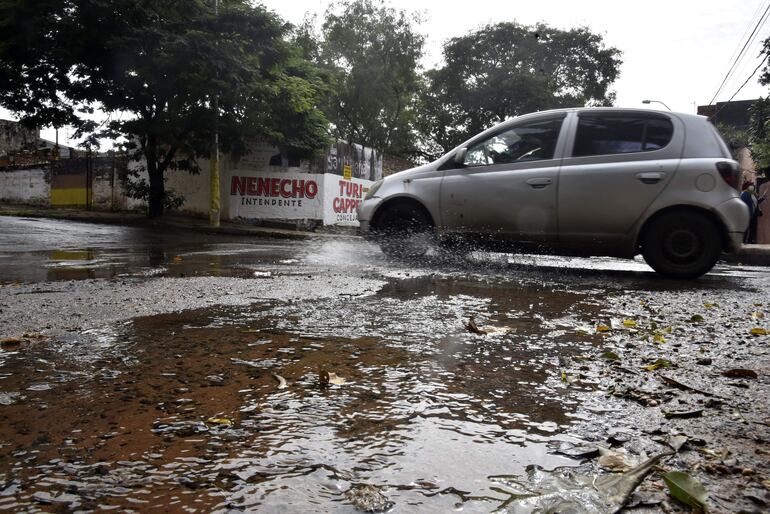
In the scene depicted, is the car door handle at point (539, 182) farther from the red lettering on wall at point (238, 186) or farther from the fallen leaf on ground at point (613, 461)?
the red lettering on wall at point (238, 186)

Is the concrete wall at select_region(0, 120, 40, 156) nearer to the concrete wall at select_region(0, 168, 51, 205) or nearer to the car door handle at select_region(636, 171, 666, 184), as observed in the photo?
the concrete wall at select_region(0, 168, 51, 205)

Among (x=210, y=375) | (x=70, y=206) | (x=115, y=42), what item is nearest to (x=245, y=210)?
(x=115, y=42)

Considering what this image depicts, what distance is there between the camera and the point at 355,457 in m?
1.35

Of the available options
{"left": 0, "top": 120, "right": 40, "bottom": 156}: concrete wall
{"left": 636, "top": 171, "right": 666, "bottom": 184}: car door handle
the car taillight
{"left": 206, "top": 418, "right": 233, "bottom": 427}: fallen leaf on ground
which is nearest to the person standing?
the car taillight

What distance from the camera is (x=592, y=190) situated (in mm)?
5691

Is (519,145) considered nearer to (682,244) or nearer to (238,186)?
(682,244)

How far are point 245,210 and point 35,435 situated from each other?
17676 mm

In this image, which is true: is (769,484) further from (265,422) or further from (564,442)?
(265,422)

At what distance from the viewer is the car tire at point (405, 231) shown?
6586mm

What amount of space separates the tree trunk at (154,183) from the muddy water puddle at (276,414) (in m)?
14.4

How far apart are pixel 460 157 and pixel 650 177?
78.7 inches

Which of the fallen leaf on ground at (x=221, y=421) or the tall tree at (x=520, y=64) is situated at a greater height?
the tall tree at (x=520, y=64)

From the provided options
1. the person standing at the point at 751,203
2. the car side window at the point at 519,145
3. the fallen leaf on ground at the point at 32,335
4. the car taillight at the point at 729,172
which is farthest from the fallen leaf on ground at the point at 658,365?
the person standing at the point at 751,203

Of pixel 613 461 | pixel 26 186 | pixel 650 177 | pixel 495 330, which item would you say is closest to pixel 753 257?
pixel 650 177
